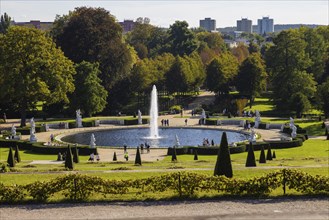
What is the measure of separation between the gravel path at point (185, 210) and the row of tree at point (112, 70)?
168 ft

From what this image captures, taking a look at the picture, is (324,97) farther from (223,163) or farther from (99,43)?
(223,163)

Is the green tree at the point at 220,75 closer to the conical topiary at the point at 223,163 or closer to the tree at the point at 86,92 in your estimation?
the tree at the point at 86,92

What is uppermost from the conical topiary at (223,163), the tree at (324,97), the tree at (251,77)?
the tree at (251,77)

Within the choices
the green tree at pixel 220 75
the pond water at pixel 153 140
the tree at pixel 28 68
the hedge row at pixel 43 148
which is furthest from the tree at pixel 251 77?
the hedge row at pixel 43 148

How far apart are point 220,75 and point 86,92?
33298 mm

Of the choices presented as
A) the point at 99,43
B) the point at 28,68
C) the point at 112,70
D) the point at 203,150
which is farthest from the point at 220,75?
the point at 203,150

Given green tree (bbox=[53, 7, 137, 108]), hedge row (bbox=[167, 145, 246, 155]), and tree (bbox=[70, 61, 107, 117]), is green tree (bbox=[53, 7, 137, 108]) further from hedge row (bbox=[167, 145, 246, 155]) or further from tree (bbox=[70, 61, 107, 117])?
hedge row (bbox=[167, 145, 246, 155])

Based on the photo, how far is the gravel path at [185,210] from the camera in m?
24.8

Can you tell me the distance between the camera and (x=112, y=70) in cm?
10319

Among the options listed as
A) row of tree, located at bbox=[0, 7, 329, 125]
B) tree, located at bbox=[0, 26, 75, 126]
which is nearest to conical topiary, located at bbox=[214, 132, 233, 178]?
tree, located at bbox=[0, 26, 75, 126]

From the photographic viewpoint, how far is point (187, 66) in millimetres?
112562

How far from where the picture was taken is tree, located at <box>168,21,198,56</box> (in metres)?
145

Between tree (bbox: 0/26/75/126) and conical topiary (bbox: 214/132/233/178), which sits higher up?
tree (bbox: 0/26/75/126)

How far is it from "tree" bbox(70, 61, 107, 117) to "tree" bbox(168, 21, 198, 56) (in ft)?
188
